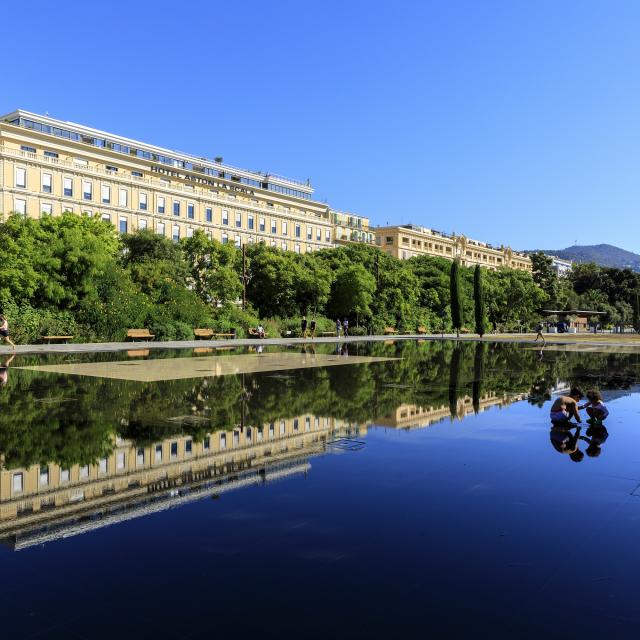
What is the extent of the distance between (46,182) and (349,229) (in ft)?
209

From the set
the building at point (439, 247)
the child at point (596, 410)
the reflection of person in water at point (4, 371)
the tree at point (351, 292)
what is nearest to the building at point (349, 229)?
the building at point (439, 247)

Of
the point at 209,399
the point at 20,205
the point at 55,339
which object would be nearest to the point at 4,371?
the point at 209,399

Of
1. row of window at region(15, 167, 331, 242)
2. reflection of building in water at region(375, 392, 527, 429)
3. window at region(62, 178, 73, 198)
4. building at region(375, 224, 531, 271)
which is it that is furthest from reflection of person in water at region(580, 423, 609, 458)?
building at region(375, 224, 531, 271)

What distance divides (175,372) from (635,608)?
1571 centimetres

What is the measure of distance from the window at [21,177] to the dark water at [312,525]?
5188 cm

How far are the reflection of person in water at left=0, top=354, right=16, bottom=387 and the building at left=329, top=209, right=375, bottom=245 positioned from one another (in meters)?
86.2

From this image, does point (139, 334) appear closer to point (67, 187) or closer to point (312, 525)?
point (67, 187)

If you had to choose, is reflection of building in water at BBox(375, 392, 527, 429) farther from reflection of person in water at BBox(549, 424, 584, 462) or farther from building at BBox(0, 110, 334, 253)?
building at BBox(0, 110, 334, 253)

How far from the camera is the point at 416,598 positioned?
12.7ft

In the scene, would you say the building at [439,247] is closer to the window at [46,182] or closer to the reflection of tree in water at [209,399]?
the window at [46,182]

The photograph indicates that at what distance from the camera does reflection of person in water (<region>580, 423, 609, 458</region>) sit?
8.25 m

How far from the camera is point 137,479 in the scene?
6449mm

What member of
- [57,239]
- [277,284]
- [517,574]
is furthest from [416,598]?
[277,284]

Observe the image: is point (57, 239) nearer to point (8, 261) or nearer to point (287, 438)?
point (8, 261)
